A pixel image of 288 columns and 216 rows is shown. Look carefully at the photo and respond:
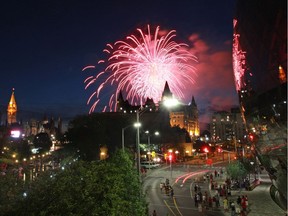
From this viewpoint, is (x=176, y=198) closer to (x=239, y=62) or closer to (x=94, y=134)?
(x=239, y=62)

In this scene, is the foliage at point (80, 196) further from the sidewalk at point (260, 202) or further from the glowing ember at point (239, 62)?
the sidewalk at point (260, 202)

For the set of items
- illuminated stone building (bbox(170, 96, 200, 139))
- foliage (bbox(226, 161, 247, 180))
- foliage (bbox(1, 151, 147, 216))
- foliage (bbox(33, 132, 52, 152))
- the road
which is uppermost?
illuminated stone building (bbox(170, 96, 200, 139))

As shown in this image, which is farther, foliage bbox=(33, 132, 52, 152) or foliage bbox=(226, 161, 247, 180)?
foliage bbox=(33, 132, 52, 152)

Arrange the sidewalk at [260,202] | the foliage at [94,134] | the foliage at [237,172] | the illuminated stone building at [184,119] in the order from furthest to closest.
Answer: the illuminated stone building at [184,119] → the foliage at [94,134] → the foliage at [237,172] → the sidewalk at [260,202]

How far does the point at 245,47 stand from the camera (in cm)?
1141

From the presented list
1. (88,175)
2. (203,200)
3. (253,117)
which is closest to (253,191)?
(203,200)

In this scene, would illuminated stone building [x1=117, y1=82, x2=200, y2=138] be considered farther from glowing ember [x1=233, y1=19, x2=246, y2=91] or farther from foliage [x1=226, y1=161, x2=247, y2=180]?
glowing ember [x1=233, y1=19, x2=246, y2=91]

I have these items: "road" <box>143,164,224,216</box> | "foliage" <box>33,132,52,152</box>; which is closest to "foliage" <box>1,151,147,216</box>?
"road" <box>143,164,224,216</box>

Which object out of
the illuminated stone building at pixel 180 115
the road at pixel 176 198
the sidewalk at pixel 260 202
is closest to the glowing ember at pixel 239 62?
the road at pixel 176 198

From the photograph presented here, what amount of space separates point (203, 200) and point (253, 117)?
2182cm

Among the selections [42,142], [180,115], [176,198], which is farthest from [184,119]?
[176,198]

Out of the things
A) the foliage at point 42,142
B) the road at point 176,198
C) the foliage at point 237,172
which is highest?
the foliage at point 42,142

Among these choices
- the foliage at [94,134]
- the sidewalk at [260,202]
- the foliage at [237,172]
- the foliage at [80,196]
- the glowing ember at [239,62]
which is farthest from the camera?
the foliage at [94,134]

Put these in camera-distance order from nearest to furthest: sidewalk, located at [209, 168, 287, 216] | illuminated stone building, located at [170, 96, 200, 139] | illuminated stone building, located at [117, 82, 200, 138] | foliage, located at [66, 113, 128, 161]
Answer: sidewalk, located at [209, 168, 287, 216] < foliage, located at [66, 113, 128, 161] < illuminated stone building, located at [117, 82, 200, 138] < illuminated stone building, located at [170, 96, 200, 139]
